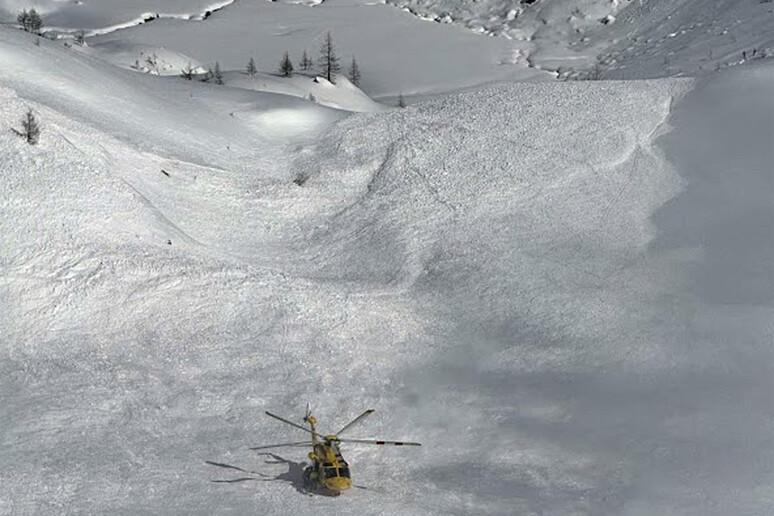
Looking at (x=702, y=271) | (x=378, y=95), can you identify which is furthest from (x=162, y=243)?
(x=378, y=95)

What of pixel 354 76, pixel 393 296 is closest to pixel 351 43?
pixel 354 76

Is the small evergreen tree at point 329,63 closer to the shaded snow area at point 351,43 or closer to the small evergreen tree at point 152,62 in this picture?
the shaded snow area at point 351,43

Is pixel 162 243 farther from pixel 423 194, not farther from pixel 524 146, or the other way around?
pixel 524 146

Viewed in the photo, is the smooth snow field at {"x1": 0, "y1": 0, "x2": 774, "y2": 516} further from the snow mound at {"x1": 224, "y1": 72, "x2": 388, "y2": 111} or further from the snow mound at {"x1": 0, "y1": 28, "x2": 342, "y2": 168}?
the snow mound at {"x1": 224, "y1": 72, "x2": 388, "y2": 111}

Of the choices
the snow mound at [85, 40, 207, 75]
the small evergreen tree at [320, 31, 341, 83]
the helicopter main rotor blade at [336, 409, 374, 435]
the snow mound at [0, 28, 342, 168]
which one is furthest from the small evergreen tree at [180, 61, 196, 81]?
the helicopter main rotor blade at [336, 409, 374, 435]

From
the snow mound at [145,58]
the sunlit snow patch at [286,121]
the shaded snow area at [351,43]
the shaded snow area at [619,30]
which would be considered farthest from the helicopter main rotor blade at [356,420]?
the shaded snow area at [351,43]

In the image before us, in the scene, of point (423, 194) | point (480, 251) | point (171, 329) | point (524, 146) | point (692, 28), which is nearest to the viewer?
point (171, 329)
